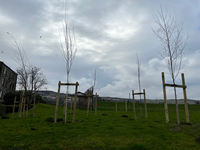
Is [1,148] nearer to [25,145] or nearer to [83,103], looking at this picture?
[25,145]

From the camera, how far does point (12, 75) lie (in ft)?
194

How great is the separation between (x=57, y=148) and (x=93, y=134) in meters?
2.39

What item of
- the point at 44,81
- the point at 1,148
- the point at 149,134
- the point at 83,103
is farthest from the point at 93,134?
the point at 44,81

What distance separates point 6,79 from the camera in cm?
5322

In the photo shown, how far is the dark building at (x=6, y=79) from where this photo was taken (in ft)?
162

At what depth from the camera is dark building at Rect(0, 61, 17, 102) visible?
4940 cm

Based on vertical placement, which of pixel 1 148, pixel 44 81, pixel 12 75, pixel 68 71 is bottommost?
pixel 1 148

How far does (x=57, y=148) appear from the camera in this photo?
6504mm

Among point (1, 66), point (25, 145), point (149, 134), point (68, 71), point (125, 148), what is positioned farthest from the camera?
point (1, 66)

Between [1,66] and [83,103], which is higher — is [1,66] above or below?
above

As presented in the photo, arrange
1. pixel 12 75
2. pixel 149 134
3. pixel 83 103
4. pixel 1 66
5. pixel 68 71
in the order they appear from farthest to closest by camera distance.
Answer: pixel 12 75 → pixel 1 66 → pixel 83 103 → pixel 68 71 → pixel 149 134

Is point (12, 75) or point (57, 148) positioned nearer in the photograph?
point (57, 148)

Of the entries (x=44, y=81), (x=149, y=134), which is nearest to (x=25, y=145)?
(x=149, y=134)

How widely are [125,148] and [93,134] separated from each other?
8.20 ft
